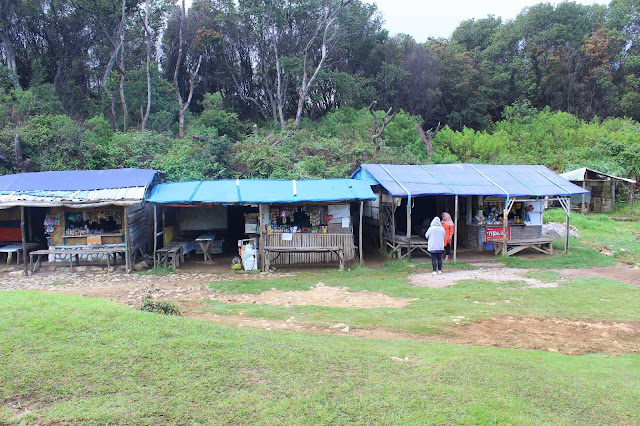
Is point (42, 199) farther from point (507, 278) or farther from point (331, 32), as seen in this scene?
point (331, 32)

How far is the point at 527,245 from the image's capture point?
50.5 ft

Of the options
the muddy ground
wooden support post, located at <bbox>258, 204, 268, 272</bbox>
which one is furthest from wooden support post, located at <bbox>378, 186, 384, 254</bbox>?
wooden support post, located at <bbox>258, 204, 268, 272</bbox>

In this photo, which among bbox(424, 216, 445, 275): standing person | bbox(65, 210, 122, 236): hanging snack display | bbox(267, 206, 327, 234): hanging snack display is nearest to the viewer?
bbox(424, 216, 445, 275): standing person

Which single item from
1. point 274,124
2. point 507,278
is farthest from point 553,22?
point 507,278

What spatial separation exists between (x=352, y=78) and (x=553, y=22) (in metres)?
19.0

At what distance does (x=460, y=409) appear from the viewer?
4.55 m

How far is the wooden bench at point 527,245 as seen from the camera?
15.3 metres

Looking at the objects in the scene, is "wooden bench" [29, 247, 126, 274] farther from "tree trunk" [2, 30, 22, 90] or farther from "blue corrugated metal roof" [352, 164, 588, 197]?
→ "tree trunk" [2, 30, 22, 90]

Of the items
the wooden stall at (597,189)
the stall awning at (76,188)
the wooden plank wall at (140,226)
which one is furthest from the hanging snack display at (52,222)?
the wooden stall at (597,189)

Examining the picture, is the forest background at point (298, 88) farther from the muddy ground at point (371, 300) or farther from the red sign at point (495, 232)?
the muddy ground at point (371, 300)

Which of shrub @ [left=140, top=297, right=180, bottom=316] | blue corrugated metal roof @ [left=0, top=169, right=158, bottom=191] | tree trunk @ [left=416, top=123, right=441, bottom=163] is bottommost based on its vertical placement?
shrub @ [left=140, top=297, right=180, bottom=316]

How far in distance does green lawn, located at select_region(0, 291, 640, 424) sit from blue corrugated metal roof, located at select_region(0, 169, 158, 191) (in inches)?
312

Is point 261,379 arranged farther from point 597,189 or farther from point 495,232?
point 597,189

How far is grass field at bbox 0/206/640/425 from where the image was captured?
4395mm
